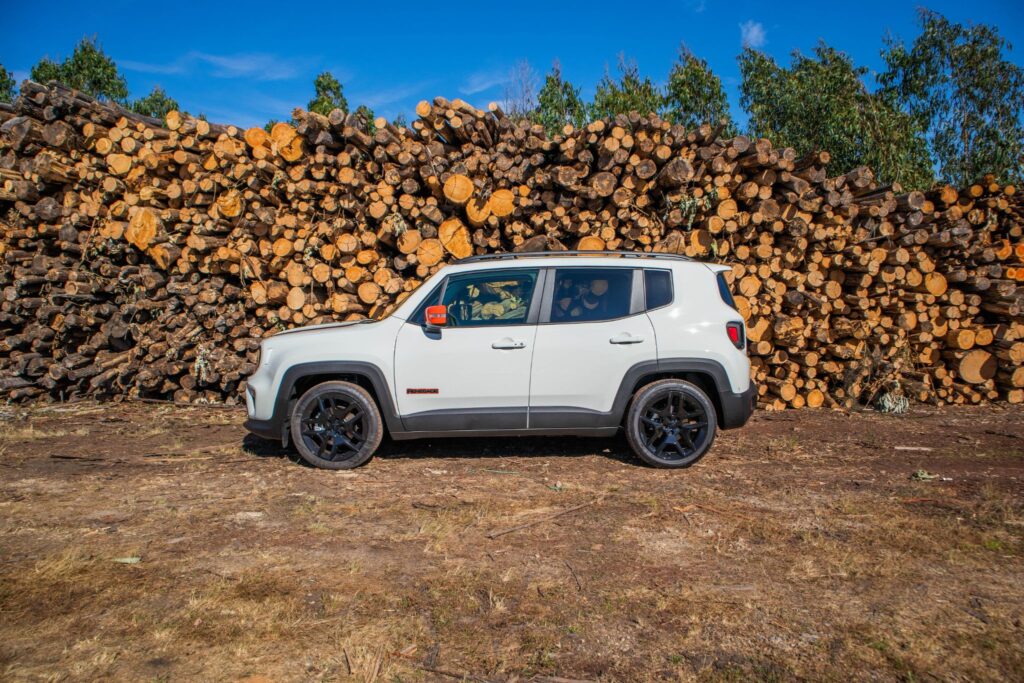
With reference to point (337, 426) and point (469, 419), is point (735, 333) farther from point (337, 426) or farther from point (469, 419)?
point (337, 426)

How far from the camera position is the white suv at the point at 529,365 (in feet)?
17.3

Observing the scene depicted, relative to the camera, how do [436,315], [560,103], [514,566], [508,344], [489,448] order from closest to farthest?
[514,566]
[436,315]
[508,344]
[489,448]
[560,103]

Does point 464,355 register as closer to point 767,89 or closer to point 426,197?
point 426,197

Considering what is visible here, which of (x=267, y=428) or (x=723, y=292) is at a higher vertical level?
(x=723, y=292)

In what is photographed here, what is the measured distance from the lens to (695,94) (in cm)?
2275

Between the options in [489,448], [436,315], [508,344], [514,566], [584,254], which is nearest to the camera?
[514,566]

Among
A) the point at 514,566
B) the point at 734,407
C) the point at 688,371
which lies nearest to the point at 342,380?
the point at 514,566

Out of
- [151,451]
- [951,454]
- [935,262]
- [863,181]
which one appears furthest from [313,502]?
[935,262]

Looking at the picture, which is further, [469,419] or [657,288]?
[657,288]

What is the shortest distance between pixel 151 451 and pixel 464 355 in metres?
3.33

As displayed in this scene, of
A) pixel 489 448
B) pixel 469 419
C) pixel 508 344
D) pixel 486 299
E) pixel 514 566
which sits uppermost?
pixel 486 299

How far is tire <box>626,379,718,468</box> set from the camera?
17.5 feet

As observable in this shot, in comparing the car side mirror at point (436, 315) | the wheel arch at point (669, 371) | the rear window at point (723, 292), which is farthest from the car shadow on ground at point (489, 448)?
the rear window at point (723, 292)

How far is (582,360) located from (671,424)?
93 cm
